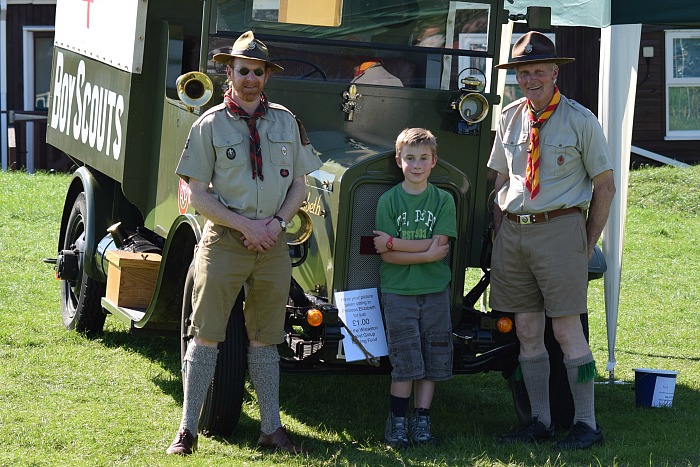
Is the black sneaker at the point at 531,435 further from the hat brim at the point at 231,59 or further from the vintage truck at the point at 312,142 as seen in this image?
the hat brim at the point at 231,59

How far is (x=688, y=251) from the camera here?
11359mm

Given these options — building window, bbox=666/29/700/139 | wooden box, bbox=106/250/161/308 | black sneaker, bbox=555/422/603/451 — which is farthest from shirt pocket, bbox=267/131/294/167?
building window, bbox=666/29/700/139

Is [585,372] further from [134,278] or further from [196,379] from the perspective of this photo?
[134,278]

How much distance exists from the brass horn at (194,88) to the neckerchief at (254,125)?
34cm

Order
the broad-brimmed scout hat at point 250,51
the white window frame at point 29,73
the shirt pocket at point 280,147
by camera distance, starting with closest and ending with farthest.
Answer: the broad-brimmed scout hat at point 250,51 → the shirt pocket at point 280,147 → the white window frame at point 29,73

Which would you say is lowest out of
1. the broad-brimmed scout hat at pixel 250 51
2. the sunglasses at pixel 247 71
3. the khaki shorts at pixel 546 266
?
the khaki shorts at pixel 546 266

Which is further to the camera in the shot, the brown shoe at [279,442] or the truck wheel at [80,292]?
the truck wheel at [80,292]

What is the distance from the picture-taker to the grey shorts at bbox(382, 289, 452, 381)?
491 centimetres

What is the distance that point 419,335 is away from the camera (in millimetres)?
4934

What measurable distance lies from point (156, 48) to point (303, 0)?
107 cm

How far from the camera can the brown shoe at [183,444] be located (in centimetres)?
472

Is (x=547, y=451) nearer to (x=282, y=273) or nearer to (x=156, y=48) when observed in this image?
(x=282, y=273)

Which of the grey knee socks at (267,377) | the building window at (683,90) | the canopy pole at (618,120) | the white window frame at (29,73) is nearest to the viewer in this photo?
the grey knee socks at (267,377)

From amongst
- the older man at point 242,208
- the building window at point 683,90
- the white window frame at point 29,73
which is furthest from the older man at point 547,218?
the white window frame at point 29,73
